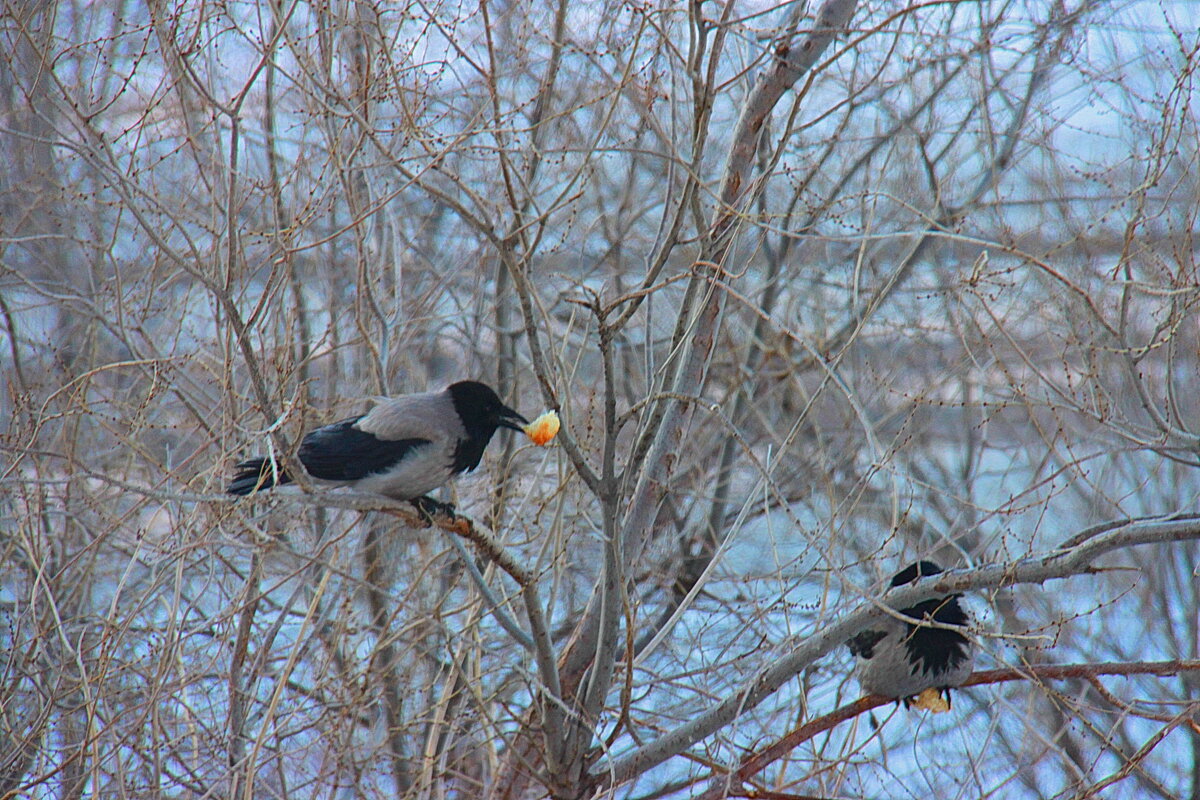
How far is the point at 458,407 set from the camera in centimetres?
449

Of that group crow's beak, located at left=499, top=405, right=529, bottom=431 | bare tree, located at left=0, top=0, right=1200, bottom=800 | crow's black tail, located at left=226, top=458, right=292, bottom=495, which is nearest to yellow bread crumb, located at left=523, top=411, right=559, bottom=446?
bare tree, located at left=0, top=0, right=1200, bottom=800

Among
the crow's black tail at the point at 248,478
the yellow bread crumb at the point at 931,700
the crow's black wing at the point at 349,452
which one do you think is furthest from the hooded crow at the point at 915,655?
the crow's black tail at the point at 248,478

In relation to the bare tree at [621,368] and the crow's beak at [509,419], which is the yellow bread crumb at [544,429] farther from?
the crow's beak at [509,419]

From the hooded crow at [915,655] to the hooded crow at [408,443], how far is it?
5.93 ft

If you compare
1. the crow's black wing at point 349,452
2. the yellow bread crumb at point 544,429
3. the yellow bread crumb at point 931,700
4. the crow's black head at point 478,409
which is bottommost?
the yellow bread crumb at point 931,700

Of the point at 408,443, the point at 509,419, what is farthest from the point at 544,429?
the point at 509,419

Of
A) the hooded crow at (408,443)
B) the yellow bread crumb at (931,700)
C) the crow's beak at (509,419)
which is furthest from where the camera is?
the yellow bread crumb at (931,700)

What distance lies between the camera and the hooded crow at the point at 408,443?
427cm

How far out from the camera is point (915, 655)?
4.46 meters

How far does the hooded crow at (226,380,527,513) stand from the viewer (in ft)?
14.0

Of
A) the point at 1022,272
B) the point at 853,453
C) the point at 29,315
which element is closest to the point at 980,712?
the point at 853,453

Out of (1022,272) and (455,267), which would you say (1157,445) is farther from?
(455,267)

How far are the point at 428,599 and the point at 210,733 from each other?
6.18 ft

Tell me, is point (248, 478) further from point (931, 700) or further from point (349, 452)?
point (931, 700)
